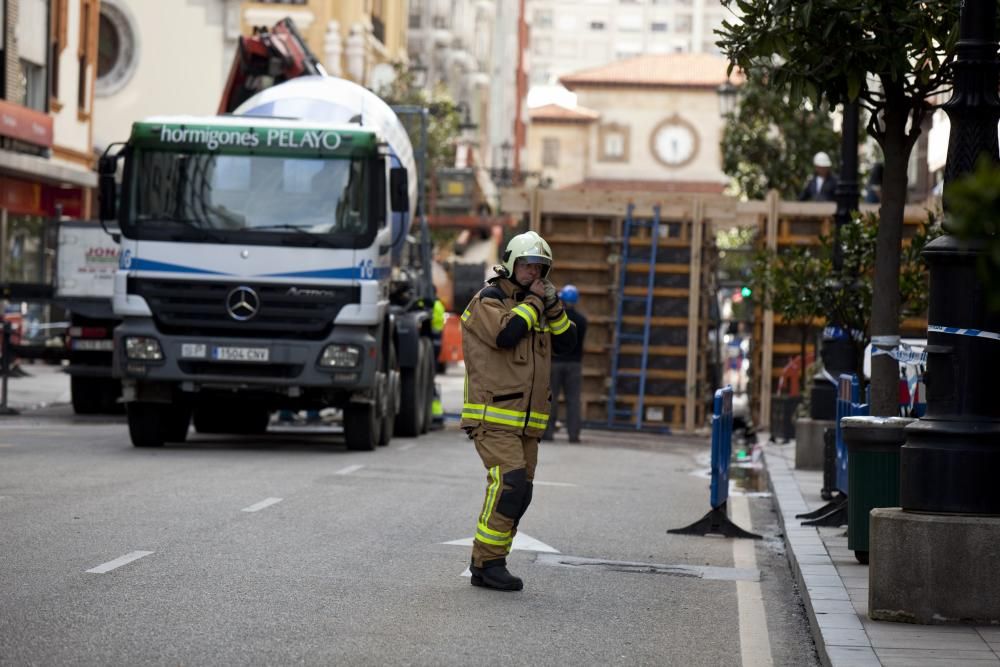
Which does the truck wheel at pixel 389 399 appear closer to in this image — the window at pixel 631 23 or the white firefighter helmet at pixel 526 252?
the white firefighter helmet at pixel 526 252

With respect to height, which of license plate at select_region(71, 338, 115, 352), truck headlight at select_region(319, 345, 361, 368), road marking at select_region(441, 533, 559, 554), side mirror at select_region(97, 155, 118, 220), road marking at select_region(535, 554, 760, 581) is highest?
side mirror at select_region(97, 155, 118, 220)

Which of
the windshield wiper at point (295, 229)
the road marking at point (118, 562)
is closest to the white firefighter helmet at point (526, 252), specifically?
the road marking at point (118, 562)

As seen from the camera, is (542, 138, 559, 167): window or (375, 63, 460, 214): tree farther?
(542, 138, 559, 167): window

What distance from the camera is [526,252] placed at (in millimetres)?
10148

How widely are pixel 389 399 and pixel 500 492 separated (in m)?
11.7

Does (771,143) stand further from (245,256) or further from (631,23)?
(631,23)

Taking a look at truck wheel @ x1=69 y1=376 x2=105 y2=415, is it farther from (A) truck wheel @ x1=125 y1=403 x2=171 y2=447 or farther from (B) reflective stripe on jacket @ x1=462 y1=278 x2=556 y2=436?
(B) reflective stripe on jacket @ x1=462 y1=278 x2=556 y2=436

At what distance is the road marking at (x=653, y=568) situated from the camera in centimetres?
1125

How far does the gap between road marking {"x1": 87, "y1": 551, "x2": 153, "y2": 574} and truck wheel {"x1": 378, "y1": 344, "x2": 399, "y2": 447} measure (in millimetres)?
10208

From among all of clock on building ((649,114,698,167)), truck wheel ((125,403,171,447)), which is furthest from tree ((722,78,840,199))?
clock on building ((649,114,698,167))

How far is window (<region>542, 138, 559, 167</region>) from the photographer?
5202 inches

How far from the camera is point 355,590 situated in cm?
963

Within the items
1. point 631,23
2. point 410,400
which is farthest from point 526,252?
point 631,23

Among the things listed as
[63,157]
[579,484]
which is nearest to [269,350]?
[579,484]
